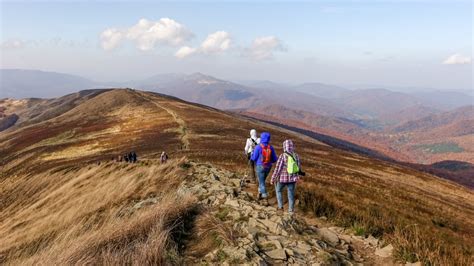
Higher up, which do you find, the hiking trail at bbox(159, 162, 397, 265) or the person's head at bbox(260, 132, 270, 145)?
the person's head at bbox(260, 132, 270, 145)

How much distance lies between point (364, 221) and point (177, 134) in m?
46.6

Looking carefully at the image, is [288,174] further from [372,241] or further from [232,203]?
[372,241]

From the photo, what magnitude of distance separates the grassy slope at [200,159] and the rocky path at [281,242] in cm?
92

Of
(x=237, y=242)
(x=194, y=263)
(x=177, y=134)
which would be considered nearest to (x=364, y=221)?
(x=237, y=242)

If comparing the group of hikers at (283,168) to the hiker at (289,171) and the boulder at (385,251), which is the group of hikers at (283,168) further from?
the boulder at (385,251)

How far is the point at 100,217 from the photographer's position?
16.6 meters

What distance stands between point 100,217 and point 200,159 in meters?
18.5

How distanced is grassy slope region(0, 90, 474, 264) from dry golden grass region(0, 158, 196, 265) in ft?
0.63

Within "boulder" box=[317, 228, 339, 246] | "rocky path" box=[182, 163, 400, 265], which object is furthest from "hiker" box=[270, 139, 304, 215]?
"boulder" box=[317, 228, 339, 246]

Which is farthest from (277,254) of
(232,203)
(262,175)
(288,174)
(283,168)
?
(262,175)

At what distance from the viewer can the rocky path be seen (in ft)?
28.2

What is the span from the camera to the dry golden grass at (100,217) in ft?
27.4

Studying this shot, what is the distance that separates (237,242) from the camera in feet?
29.5

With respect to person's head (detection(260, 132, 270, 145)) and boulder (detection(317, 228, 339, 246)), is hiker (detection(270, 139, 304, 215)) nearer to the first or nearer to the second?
person's head (detection(260, 132, 270, 145))
